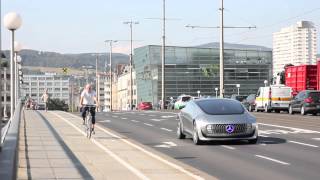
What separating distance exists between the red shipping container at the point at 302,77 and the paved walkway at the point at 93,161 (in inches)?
1090

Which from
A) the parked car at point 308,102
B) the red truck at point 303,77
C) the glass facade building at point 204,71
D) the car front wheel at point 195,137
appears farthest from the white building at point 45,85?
Result: the car front wheel at point 195,137

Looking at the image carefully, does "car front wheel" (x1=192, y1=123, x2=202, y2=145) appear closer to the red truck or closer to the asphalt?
the asphalt

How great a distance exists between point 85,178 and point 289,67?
131 feet

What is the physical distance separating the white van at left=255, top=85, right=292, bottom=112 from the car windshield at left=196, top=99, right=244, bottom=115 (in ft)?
89.6

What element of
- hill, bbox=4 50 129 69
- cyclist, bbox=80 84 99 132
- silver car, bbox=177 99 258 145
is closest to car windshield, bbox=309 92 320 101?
silver car, bbox=177 99 258 145

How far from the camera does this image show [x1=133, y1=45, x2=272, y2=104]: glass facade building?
138 meters

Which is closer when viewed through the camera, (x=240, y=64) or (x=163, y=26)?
(x=163, y=26)

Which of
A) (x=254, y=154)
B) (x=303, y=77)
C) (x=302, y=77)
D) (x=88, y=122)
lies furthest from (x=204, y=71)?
(x=254, y=154)

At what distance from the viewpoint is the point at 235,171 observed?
43.5 feet

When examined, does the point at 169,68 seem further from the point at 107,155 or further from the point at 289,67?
the point at 107,155

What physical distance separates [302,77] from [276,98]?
2463mm

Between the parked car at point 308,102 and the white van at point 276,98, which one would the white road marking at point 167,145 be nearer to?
the parked car at point 308,102

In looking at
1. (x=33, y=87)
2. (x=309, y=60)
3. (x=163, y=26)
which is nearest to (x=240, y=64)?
(x=309, y=60)

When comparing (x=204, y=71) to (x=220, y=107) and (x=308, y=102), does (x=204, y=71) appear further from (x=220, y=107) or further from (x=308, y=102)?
(x=220, y=107)
